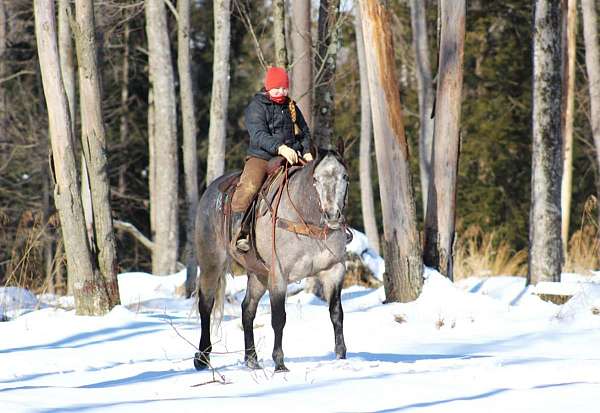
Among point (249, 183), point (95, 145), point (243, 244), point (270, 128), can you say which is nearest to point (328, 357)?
point (243, 244)

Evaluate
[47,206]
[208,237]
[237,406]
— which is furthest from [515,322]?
[47,206]

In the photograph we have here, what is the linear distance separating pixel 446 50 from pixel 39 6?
5.34 meters

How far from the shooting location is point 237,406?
773 cm

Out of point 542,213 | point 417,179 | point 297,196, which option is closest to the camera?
point 297,196

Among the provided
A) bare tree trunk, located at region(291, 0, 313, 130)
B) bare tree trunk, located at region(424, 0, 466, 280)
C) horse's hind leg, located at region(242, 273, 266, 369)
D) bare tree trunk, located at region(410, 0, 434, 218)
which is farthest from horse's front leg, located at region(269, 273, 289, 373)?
bare tree trunk, located at region(410, 0, 434, 218)

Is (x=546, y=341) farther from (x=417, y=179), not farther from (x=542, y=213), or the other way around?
(x=417, y=179)

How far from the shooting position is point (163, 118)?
2328 centimetres

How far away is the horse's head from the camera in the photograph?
928cm

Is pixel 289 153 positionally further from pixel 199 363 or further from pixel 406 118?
pixel 406 118

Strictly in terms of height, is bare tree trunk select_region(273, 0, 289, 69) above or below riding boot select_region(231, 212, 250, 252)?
above

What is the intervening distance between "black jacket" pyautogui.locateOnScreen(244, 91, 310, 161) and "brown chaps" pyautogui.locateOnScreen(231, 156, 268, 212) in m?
0.10

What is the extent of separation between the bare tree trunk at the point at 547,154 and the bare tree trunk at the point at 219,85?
5264mm

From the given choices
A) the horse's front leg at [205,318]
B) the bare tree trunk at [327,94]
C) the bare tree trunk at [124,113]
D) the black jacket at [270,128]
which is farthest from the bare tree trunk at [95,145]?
the bare tree trunk at [124,113]

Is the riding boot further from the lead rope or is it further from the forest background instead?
the forest background
